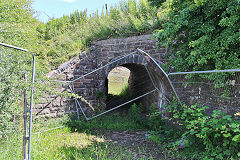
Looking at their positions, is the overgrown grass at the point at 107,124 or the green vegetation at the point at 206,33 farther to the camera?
the overgrown grass at the point at 107,124

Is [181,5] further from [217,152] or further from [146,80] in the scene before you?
[146,80]

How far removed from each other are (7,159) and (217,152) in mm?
3496

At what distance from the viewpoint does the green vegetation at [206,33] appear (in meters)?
3.94

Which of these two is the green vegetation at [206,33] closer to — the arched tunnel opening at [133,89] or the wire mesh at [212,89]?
the wire mesh at [212,89]

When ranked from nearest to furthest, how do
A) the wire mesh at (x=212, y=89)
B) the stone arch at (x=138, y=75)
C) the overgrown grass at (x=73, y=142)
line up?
the overgrown grass at (x=73, y=142) < the wire mesh at (x=212, y=89) < the stone arch at (x=138, y=75)

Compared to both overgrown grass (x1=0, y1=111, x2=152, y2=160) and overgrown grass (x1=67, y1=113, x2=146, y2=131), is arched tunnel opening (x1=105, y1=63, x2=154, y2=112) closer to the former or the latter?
overgrown grass (x1=67, y1=113, x2=146, y2=131)

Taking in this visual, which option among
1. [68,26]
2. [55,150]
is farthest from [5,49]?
[68,26]

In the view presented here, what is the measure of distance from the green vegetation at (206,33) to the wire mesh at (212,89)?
1.00 ft

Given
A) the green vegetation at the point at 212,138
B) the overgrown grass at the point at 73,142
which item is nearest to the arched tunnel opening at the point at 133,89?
the overgrown grass at the point at 73,142

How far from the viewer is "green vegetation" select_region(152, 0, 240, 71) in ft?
12.9

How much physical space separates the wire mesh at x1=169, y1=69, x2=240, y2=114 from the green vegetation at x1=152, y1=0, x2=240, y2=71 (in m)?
0.30

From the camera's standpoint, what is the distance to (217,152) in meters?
3.56

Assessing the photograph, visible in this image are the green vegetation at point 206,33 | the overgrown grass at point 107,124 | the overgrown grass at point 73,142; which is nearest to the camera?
the overgrown grass at point 73,142

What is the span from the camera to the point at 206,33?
4383 millimetres
